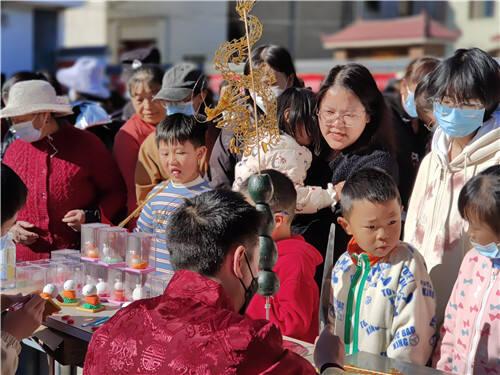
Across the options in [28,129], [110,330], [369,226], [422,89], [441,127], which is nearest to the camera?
[110,330]

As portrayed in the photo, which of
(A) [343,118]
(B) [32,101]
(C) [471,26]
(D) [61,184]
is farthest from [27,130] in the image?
(C) [471,26]

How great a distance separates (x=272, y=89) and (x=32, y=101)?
119 cm

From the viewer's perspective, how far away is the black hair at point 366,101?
293cm

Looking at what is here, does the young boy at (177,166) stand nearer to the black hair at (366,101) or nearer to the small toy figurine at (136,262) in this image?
the small toy figurine at (136,262)

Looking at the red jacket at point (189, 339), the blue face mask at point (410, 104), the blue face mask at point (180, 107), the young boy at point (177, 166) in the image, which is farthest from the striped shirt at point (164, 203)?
the blue face mask at point (410, 104)

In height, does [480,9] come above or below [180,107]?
above

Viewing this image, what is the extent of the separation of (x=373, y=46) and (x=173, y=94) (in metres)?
16.4

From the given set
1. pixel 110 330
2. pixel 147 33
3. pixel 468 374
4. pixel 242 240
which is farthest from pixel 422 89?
pixel 147 33

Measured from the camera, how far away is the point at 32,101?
3494 millimetres

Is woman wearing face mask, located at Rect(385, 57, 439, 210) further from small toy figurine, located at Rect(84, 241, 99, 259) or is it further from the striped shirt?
small toy figurine, located at Rect(84, 241, 99, 259)

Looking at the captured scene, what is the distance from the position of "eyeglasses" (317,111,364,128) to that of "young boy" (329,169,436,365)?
0.60 meters

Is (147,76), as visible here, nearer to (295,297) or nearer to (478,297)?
(295,297)

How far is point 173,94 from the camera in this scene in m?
3.83

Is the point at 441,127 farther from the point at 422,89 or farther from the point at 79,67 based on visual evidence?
the point at 79,67
